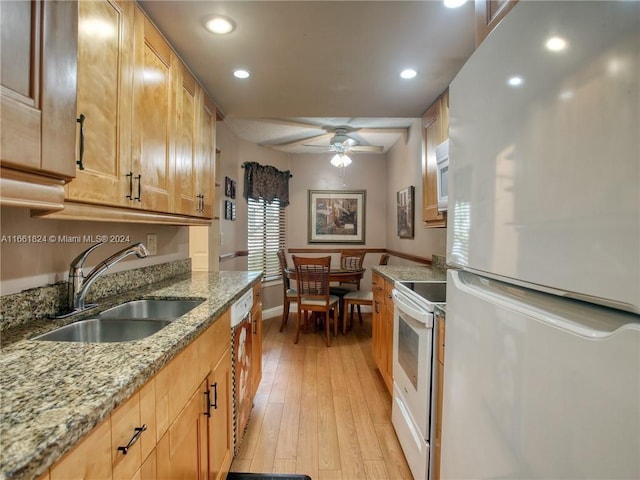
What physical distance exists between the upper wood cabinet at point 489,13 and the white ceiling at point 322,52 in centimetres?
49

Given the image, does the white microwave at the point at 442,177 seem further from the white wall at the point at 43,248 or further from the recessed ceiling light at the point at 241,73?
the white wall at the point at 43,248

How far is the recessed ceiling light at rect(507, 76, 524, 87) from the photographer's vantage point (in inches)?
25.9

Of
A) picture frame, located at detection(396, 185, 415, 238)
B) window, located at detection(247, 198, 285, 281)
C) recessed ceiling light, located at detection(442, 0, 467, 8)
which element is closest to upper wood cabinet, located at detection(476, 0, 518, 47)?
recessed ceiling light, located at detection(442, 0, 467, 8)

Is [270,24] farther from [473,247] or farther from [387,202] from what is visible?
[387,202]

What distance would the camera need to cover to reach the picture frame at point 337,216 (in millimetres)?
4859

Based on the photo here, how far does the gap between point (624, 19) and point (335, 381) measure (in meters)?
2.70

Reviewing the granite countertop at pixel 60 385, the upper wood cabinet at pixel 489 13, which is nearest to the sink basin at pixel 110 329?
the granite countertop at pixel 60 385

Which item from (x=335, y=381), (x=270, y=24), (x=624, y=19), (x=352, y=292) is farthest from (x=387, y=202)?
(x=624, y=19)

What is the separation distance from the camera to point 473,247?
842mm

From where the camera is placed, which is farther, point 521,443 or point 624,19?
point 521,443

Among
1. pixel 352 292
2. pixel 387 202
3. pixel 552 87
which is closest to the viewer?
pixel 552 87

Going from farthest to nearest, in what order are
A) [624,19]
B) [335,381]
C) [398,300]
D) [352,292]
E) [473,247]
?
[352,292] → [335,381] → [398,300] → [473,247] → [624,19]

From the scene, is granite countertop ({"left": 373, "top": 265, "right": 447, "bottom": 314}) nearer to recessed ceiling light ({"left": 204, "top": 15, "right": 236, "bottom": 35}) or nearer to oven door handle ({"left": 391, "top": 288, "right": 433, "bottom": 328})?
oven door handle ({"left": 391, "top": 288, "right": 433, "bottom": 328})

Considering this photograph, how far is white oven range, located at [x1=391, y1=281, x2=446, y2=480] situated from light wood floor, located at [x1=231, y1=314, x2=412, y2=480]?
0.18 m
